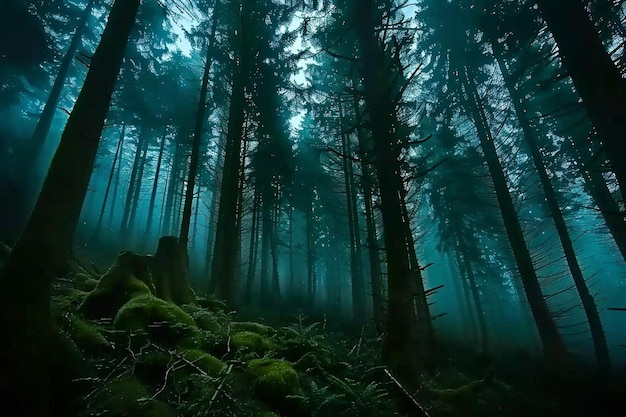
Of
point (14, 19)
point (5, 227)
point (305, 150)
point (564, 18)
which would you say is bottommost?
point (564, 18)

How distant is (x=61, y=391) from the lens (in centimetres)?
242

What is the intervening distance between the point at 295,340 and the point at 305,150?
1830cm

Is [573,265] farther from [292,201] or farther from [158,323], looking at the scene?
[292,201]

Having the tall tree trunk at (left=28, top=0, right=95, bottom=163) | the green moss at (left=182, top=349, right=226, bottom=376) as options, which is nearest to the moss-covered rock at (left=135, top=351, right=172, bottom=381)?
the green moss at (left=182, top=349, right=226, bottom=376)

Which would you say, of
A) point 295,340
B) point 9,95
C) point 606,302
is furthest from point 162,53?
point 606,302

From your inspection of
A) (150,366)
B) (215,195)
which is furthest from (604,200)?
(215,195)

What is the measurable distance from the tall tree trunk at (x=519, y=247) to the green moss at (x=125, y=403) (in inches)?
392

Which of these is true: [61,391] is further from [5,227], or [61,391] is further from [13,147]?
[13,147]

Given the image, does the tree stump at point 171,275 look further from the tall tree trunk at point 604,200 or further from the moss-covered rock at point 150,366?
the tall tree trunk at point 604,200

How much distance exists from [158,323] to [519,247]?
10.0 metres

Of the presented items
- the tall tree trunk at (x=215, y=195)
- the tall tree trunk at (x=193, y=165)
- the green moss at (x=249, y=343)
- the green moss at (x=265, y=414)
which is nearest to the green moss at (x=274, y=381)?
the green moss at (x=265, y=414)

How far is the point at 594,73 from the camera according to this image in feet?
12.8

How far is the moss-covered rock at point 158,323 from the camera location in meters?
3.64

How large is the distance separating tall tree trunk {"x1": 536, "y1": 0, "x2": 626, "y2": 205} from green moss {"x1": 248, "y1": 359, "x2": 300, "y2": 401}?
4351mm
